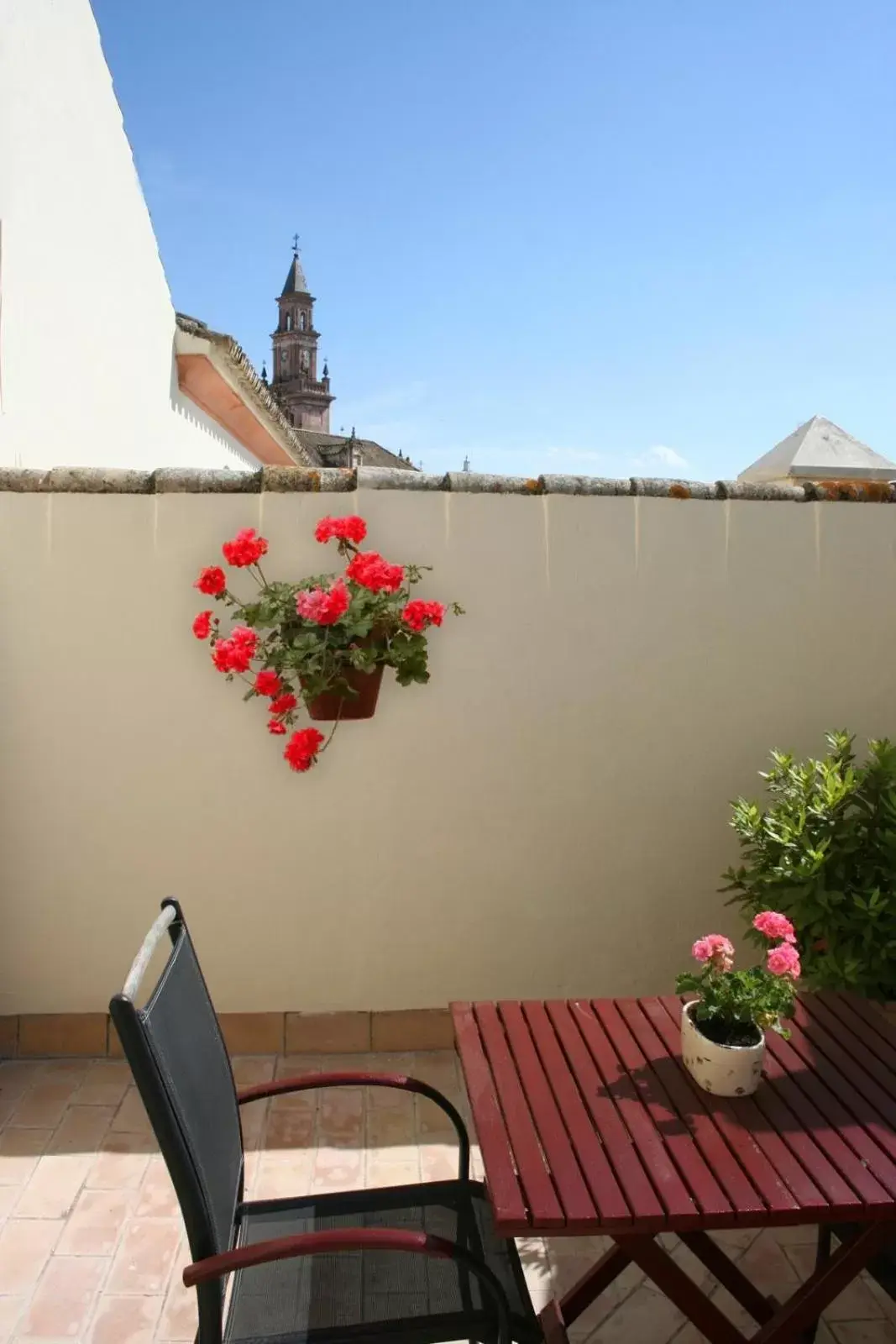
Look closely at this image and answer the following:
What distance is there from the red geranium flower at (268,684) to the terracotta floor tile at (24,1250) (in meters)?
1.59

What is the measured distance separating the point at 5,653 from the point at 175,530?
2.48ft

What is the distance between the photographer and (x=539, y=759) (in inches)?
139

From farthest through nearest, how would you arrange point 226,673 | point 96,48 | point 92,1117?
point 96,48 → point 226,673 → point 92,1117

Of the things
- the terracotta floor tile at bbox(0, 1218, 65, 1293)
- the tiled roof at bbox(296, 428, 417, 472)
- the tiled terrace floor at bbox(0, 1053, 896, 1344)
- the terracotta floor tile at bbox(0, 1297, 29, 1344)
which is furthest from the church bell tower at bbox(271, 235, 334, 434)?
the terracotta floor tile at bbox(0, 1297, 29, 1344)

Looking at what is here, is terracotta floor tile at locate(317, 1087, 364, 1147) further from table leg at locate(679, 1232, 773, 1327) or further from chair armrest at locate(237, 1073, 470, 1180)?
table leg at locate(679, 1232, 773, 1327)

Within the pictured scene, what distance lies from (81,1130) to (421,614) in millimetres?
2028

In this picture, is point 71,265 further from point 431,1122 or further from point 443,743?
point 431,1122

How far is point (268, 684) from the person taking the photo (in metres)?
2.80

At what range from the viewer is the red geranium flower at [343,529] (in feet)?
9.39

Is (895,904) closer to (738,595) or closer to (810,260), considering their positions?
(738,595)

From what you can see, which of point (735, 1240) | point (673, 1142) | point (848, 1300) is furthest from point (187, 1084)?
point (848, 1300)

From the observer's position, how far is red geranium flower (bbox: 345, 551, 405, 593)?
2715 mm

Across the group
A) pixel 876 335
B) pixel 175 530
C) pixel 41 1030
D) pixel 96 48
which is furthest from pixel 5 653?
pixel 876 335

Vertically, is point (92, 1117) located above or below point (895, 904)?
below
